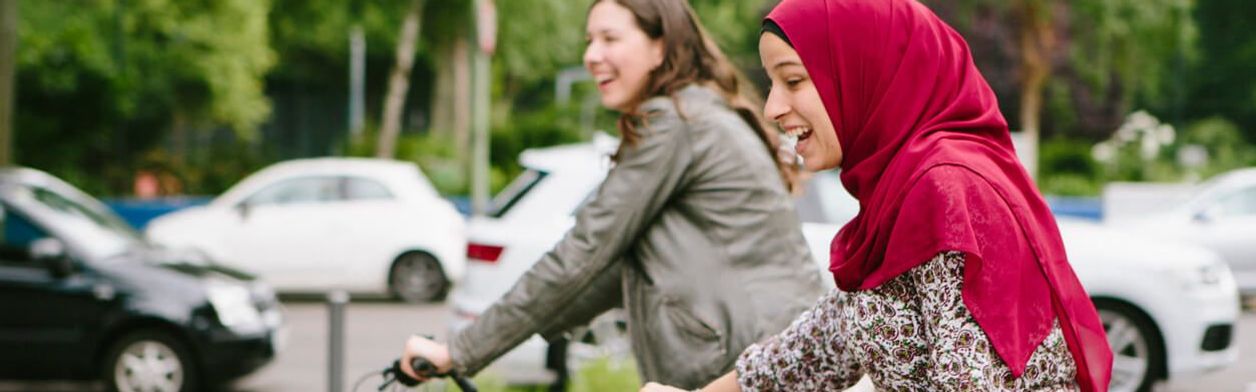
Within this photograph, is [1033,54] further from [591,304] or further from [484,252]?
[591,304]

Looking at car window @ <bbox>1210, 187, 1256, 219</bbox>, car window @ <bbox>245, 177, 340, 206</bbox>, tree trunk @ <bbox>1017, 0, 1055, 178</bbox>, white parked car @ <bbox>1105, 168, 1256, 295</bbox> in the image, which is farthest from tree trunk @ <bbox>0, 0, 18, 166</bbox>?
tree trunk @ <bbox>1017, 0, 1055, 178</bbox>

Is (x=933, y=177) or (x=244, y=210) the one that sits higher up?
(x=933, y=177)

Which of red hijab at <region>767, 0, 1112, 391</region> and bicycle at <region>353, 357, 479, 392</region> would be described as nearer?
red hijab at <region>767, 0, 1112, 391</region>

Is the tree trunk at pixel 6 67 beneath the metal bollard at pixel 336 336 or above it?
above

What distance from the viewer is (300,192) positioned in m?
Result: 15.7

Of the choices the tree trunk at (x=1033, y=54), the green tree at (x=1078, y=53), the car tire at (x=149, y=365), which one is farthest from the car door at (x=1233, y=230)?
the green tree at (x=1078, y=53)

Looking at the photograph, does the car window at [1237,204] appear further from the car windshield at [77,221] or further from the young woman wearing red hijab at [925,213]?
the young woman wearing red hijab at [925,213]

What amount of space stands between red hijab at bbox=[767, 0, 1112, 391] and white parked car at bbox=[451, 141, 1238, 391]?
6117 mm

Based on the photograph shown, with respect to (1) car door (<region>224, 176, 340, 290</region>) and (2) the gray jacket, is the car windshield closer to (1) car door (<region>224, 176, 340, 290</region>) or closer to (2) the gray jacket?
(1) car door (<region>224, 176, 340, 290</region>)

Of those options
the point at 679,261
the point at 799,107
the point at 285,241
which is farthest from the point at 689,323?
the point at 285,241

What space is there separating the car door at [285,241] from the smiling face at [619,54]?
12.6m

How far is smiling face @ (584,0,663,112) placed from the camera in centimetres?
315

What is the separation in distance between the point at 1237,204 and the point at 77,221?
10219 mm

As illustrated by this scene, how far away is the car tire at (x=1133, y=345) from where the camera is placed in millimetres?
8281
